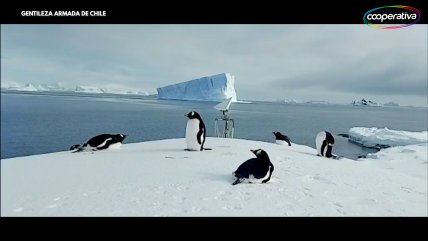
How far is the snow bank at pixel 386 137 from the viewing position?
51.4 ft

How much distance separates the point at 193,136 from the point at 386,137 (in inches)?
650

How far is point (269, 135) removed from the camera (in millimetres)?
16688

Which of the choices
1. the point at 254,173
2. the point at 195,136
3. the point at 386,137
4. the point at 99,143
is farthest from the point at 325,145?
the point at 386,137

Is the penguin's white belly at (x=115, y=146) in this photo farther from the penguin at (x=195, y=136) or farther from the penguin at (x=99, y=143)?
the penguin at (x=195, y=136)

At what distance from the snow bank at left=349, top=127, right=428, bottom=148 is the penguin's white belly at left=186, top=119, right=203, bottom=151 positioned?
15.2 m

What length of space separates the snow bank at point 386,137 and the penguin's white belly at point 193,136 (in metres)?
15.2

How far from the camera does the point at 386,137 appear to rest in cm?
1714
